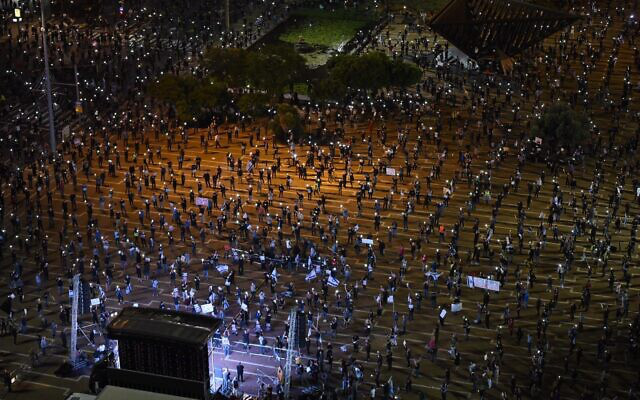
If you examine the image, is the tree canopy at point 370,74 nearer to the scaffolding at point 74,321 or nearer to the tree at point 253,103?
the tree at point 253,103

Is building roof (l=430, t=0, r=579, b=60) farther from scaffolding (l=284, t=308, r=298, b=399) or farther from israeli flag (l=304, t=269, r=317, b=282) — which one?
scaffolding (l=284, t=308, r=298, b=399)

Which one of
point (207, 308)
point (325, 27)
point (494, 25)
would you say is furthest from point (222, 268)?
point (325, 27)

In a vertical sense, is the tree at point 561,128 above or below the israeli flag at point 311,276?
above

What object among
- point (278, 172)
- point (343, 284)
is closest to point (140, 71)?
point (278, 172)

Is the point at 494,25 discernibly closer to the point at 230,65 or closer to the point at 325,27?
the point at 325,27

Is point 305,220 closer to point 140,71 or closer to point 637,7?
Result: point 140,71

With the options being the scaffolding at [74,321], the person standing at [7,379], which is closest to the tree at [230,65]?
the scaffolding at [74,321]
